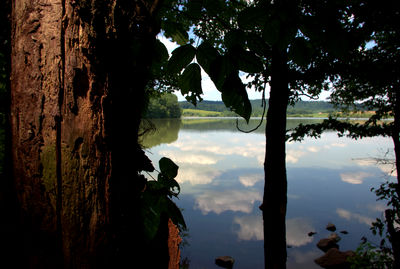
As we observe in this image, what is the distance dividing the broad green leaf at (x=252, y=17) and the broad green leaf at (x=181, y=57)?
0.21 meters

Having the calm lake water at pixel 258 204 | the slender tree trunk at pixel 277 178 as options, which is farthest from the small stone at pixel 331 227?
the slender tree trunk at pixel 277 178

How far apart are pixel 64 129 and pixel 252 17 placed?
0.76 meters

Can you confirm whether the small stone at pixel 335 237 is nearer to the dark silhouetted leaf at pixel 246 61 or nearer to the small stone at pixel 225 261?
the small stone at pixel 225 261

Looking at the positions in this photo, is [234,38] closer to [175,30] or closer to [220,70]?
[220,70]

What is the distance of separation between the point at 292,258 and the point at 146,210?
47.0 ft

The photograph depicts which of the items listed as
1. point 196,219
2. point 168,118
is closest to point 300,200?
point 196,219

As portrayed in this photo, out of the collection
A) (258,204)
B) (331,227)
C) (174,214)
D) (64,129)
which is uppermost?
(64,129)

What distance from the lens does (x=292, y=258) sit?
11906 millimetres

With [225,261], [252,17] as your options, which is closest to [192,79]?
[252,17]

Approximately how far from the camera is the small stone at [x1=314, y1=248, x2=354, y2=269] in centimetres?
985

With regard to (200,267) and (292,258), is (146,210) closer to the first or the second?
(200,267)

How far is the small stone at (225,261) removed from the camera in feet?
36.3

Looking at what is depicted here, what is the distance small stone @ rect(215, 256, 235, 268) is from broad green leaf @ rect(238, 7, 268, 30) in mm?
12842

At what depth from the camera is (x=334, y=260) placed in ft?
A: 34.3
